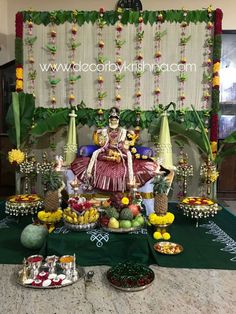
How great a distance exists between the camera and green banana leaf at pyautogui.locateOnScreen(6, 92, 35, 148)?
476cm

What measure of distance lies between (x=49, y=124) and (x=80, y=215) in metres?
2.32

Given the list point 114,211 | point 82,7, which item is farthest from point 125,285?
point 82,7

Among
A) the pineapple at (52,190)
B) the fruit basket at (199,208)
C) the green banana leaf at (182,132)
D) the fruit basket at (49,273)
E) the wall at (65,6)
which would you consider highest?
the wall at (65,6)

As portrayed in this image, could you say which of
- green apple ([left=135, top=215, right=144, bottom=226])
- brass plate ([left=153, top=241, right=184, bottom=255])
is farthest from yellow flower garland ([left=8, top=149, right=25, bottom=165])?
brass plate ([left=153, top=241, right=184, bottom=255])

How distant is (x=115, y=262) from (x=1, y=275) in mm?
994

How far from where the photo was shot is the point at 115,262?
292 centimetres

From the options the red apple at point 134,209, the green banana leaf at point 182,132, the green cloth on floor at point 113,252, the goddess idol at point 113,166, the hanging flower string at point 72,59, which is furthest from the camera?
the hanging flower string at point 72,59

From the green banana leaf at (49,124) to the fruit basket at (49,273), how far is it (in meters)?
2.64

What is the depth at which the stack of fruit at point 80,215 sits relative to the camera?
3.03 m

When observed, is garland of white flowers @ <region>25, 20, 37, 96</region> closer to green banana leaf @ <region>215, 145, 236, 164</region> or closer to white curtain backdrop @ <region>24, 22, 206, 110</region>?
white curtain backdrop @ <region>24, 22, 206, 110</region>

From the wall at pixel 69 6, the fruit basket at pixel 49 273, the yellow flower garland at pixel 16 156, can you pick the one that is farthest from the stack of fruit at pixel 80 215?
the wall at pixel 69 6

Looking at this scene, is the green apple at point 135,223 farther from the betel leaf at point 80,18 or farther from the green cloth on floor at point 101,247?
the betel leaf at point 80,18

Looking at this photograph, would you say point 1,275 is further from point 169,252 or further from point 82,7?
point 82,7

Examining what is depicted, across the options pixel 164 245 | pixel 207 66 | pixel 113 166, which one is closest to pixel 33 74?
pixel 113 166
